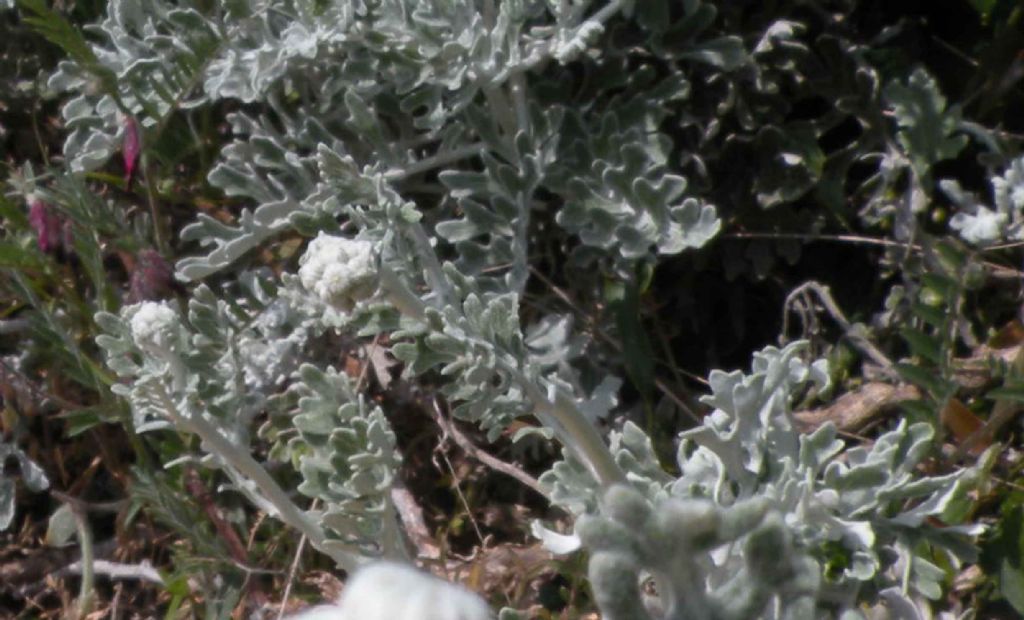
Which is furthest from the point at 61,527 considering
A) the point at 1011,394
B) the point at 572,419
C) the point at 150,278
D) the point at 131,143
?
the point at 1011,394

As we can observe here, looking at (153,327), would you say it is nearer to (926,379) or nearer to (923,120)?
(926,379)

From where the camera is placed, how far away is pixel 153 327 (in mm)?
1944

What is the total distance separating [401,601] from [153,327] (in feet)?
3.54

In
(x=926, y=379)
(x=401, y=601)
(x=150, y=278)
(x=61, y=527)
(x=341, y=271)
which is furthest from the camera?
(x=61, y=527)

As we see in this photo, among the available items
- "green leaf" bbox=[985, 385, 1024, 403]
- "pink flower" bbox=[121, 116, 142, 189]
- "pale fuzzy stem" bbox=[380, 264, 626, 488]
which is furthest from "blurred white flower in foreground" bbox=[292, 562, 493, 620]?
A: "pink flower" bbox=[121, 116, 142, 189]

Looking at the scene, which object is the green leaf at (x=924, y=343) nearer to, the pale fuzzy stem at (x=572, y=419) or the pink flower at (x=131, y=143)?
the pale fuzzy stem at (x=572, y=419)

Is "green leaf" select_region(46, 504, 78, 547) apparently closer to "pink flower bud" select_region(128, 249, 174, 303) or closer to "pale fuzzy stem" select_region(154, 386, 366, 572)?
"pink flower bud" select_region(128, 249, 174, 303)

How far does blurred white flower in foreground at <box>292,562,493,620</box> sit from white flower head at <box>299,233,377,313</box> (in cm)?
68

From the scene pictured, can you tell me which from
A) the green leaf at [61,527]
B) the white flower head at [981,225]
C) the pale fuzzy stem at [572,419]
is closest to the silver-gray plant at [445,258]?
the pale fuzzy stem at [572,419]

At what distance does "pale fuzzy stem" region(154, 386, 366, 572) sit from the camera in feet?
6.37

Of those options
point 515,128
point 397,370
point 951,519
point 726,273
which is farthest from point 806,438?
point 397,370

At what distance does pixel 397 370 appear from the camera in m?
2.69

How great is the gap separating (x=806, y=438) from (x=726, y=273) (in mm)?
625

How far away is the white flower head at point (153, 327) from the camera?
1942 millimetres
